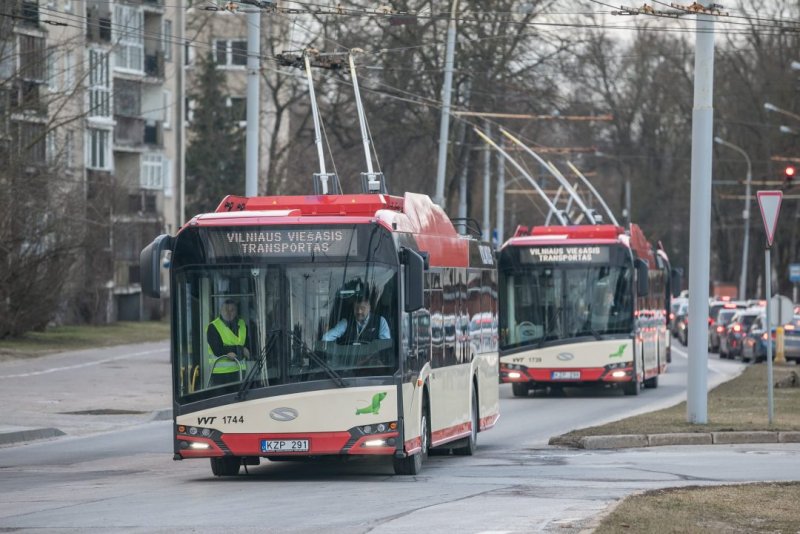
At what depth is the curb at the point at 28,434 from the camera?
21031 mm

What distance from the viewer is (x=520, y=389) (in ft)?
104

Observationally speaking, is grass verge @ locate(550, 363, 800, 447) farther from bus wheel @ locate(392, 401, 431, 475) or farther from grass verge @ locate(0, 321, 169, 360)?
grass verge @ locate(0, 321, 169, 360)

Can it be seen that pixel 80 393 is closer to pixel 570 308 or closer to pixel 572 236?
pixel 570 308

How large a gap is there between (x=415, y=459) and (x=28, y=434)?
25.1ft

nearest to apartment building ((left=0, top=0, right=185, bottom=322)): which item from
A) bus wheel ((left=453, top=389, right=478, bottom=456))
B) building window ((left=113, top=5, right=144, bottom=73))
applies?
building window ((left=113, top=5, right=144, bottom=73))

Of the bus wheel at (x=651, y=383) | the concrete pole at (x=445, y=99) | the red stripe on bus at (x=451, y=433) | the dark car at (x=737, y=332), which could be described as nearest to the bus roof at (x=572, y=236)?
the bus wheel at (x=651, y=383)

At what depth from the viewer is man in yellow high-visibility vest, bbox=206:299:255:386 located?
1498 centimetres

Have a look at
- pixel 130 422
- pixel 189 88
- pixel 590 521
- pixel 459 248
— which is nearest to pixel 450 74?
pixel 130 422

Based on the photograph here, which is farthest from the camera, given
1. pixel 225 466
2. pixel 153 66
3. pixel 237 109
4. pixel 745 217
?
pixel 237 109

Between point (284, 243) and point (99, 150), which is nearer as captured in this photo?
point (284, 243)

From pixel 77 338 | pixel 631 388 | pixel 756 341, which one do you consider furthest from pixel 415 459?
pixel 77 338

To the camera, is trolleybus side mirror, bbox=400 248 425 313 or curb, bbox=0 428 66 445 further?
curb, bbox=0 428 66 445

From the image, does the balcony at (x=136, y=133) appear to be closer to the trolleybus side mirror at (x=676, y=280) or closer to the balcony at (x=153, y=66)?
the balcony at (x=153, y=66)

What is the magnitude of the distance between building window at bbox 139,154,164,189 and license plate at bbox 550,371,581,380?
4734 cm
